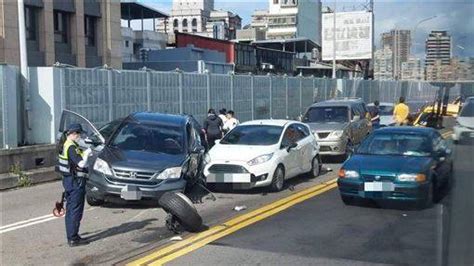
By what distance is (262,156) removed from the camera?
11.7m

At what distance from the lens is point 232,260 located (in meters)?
6.46

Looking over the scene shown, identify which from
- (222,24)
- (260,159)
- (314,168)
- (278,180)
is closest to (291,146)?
(278,180)

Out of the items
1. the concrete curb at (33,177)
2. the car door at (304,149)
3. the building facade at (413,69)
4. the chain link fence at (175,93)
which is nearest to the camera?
the building facade at (413,69)

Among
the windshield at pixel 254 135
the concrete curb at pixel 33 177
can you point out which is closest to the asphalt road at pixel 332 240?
the windshield at pixel 254 135

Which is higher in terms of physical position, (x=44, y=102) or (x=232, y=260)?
(x=44, y=102)

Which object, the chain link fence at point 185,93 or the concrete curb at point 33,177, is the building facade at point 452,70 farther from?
the concrete curb at point 33,177

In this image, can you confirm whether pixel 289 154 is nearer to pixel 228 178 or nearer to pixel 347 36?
pixel 228 178

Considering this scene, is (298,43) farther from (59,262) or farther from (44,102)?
(59,262)

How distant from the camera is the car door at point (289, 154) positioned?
40.5 ft

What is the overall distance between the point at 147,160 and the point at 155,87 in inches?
342

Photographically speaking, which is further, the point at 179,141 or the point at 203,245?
the point at 179,141

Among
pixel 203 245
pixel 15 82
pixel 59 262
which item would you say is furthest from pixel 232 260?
pixel 15 82

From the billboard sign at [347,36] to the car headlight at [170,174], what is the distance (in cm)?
4515

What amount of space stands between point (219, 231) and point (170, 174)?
2238mm
